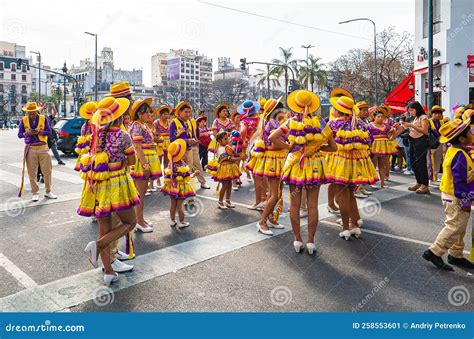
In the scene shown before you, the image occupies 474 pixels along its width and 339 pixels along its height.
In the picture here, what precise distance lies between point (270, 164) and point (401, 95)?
16763 mm

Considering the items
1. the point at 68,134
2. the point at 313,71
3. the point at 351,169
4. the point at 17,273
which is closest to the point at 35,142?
the point at 17,273

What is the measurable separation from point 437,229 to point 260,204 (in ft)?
9.83

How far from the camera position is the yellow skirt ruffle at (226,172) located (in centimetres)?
784

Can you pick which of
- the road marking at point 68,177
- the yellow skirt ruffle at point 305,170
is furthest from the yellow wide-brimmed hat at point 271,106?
the road marking at point 68,177

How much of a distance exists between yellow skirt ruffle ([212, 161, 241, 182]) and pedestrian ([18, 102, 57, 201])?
365 centimetres

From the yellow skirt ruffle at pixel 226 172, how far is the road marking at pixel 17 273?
12.5ft

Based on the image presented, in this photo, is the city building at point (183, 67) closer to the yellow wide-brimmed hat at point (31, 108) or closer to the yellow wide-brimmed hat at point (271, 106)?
the yellow wide-brimmed hat at point (31, 108)

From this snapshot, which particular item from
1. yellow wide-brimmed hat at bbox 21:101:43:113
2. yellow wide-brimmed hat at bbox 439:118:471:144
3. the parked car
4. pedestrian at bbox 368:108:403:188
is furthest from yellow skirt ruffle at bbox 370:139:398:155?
the parked car

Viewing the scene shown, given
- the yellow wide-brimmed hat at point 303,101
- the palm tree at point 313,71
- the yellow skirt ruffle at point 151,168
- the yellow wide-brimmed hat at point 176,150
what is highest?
the palm tree at point 313,71

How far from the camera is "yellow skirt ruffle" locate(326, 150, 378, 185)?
5789 mm

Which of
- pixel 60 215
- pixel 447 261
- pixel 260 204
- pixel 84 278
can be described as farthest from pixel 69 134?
pixel 447 261

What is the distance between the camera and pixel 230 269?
188 inches

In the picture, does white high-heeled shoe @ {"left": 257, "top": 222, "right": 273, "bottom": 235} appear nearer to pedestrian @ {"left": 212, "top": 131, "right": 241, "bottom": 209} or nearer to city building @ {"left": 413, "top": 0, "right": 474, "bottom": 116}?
pedestrian @ {"left": 212, "top": 131, "right": 241, "bottom": 209}

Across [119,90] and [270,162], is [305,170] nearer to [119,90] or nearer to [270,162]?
[270,162]
